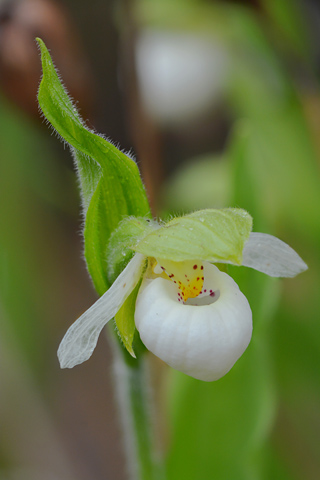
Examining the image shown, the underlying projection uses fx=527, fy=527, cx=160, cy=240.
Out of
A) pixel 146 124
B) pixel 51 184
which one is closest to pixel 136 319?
pixel 51 184

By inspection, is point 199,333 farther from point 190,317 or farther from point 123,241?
point 123,241

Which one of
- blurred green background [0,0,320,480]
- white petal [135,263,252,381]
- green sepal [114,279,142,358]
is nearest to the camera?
white petal [135,263,252,381]

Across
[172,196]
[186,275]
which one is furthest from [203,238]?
[172,196]

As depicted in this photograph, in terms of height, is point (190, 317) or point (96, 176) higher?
point (96, 176)

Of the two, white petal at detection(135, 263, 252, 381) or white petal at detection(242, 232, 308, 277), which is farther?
white petal at detection(242, 232, 308, 277)

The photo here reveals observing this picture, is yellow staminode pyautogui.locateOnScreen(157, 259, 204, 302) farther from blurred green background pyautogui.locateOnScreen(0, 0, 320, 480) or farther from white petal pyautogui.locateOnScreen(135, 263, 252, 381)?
blurred green background pyautogui.locateOnScreen(0, 0, 320, 480)

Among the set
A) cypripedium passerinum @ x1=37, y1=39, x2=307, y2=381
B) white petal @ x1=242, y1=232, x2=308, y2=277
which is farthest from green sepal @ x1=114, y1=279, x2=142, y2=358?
white petal @ x1=242, y1=232, x2=308, y2=277

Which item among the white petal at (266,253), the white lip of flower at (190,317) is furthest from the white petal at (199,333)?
the white petal at (266,253)
